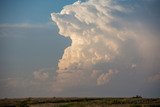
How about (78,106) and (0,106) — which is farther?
(0,106)

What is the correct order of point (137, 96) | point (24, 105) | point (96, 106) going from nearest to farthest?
point (96, 106), point (24, 105), point (137, 96)

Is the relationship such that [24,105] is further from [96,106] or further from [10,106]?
[96,106]

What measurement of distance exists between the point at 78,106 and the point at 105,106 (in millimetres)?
5628

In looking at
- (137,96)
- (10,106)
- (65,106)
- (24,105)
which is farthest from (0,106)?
(137,96)

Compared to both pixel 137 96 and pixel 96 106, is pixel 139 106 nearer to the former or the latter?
pixel 96 106

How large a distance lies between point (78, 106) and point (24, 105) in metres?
12.7

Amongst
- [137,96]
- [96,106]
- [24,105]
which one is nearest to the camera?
[96,106]

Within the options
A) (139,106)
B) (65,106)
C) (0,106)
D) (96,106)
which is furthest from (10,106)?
(139,106)

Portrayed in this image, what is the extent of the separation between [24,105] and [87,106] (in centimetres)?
1492

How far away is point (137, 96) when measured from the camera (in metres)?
120

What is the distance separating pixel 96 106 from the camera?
7375 centimetres

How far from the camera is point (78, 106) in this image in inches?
2982

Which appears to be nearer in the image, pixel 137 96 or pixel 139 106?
pixel 139 106

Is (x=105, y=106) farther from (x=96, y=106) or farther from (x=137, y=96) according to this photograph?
(x=137, y=96)
